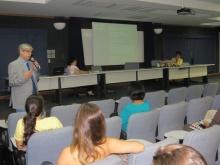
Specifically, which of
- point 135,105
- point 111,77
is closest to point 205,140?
point 135,105

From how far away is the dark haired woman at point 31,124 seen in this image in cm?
228

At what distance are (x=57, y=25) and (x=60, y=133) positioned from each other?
6.87 m

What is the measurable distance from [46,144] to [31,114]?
1.32ft

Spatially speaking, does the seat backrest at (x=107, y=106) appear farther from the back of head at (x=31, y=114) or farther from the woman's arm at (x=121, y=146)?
the woman's arm at (x=121, y=146)

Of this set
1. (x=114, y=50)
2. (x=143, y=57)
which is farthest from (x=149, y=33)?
(x=114, y=50)

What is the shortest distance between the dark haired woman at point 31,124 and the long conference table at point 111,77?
14.3ft

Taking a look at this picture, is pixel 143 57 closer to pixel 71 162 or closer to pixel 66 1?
pixel 66 1

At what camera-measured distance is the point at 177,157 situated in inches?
30.5

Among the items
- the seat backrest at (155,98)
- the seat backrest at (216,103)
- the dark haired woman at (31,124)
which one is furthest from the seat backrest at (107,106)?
the seat backrest at (216,103)

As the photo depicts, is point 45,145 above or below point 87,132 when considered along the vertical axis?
below

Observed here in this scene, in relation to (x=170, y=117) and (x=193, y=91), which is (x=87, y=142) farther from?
(x=193, y=91)

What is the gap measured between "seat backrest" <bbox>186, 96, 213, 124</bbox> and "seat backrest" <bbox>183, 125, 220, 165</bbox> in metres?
1.34

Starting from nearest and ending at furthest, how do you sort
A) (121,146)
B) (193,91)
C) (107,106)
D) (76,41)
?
(121,146), (107,106), (193,91), (76,41)

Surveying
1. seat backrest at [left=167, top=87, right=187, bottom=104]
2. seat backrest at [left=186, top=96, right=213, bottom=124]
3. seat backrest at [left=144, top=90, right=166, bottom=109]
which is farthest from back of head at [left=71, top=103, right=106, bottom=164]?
seat backrest at [left=167, top=87, right=187, bottom=104]
